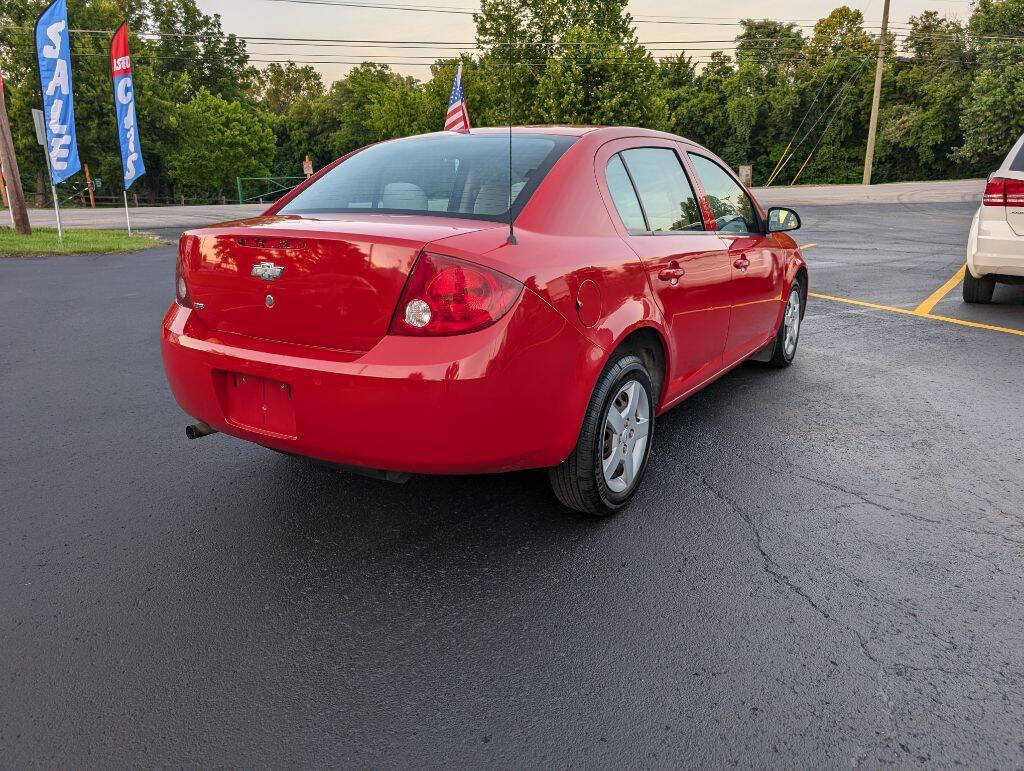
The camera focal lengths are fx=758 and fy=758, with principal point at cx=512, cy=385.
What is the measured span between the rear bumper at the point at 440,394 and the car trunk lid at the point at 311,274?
82 mm

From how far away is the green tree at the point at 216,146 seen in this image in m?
54.7

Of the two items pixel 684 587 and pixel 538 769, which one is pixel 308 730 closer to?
pixel 538 769

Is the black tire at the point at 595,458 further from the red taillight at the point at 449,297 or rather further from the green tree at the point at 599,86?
the green tree at the point at 599,86

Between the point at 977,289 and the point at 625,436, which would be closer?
the point at 625,436

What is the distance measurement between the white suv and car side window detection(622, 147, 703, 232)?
4.48 m

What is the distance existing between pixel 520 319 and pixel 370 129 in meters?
67.7

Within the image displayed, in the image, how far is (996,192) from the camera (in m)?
6.83

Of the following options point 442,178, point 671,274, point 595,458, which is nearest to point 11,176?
point 442,178

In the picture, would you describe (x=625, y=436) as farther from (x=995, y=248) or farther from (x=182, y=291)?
(x=995, y=248)

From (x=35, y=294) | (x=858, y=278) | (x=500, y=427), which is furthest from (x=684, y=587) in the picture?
(x=35, y=294)

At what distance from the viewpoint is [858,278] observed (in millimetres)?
9875

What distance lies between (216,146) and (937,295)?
5745 centimetres

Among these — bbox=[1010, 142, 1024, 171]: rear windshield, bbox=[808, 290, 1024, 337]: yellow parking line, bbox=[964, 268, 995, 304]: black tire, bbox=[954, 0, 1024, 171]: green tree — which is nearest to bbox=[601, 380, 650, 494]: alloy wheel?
bbox=[808, 290, 1024, 337]: yellow parking line

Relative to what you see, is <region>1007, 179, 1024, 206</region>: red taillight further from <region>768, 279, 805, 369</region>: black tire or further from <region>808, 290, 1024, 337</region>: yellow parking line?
<region>768, 279, 805, 369</region>: black tire
